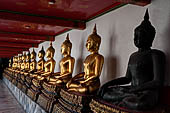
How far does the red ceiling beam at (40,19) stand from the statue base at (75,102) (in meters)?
1.21

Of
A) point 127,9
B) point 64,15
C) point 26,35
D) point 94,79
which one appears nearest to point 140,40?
point 127,9

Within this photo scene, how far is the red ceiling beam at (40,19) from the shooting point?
295 cm

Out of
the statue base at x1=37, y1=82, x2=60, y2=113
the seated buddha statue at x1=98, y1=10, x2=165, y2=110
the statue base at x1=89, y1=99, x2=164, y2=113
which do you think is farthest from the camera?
the statue base at x1=37, y1=82, x2=60, y2=113

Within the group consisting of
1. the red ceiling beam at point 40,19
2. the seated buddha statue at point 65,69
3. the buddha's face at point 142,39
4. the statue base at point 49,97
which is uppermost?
the red ceiling beam at point 40,19

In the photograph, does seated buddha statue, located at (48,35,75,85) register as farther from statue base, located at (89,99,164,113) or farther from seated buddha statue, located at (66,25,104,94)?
statue base, located at (89,99,164,113)

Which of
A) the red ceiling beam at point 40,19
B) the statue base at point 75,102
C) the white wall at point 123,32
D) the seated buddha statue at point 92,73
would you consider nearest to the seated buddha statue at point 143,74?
the white wall at point 123,32

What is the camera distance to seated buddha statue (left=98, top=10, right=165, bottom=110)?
1.48m

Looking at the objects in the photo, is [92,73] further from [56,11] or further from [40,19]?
[40,19]

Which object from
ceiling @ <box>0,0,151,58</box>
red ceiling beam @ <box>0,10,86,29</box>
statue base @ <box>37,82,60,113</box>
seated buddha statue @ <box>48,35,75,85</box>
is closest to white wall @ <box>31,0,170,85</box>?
ceiling @ <box>0,0,151,58</box>

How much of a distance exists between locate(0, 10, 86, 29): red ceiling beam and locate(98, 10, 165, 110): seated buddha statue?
163 centimetres

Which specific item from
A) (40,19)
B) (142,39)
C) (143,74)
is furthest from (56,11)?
(143,74)

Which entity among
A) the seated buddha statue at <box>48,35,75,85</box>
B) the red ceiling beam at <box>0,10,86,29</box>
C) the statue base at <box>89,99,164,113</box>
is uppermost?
the red ceiling beam at <box>0,10,86,29</box>

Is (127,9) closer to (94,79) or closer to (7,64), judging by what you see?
(94,79)

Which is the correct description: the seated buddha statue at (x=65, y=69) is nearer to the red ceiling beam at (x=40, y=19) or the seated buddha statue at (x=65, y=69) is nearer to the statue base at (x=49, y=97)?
the statue base at (x=49, y=97)
